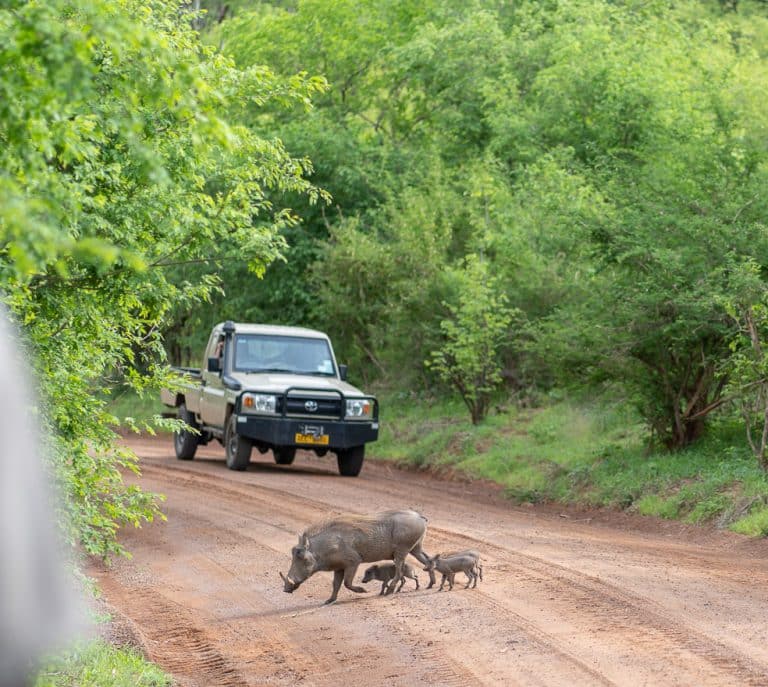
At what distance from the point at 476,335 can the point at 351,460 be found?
404cm

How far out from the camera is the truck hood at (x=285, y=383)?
21.8m

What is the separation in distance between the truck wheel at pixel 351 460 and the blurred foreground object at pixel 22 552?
2005 cm

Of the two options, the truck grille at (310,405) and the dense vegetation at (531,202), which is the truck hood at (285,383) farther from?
the dense vegetation at (531,202)

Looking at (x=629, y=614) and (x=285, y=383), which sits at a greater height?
(x=629, y=614)

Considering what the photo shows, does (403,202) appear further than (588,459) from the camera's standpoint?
Yes

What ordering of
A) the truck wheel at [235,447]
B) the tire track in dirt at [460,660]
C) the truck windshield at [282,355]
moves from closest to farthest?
the tire track in dirt at [460,660] < the truck wheel at [235,447] < the truck windshield at [282,355]

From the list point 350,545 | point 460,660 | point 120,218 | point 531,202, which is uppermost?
point 531,202

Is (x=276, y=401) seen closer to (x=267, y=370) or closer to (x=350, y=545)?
(x=267, y=370)

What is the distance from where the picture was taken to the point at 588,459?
68.3ft

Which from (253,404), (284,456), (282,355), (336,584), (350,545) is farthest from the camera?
(284,456)

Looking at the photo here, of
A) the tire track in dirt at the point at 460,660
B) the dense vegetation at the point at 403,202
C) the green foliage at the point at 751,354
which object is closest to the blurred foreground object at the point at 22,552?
the dense vegetation at the point at 403,202

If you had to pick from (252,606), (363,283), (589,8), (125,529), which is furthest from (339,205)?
(252,606)

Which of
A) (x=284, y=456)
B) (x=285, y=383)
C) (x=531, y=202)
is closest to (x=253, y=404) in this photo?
(x=285, y=383)

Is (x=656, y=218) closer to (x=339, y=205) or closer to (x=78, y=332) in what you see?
(x=78, y=332)
